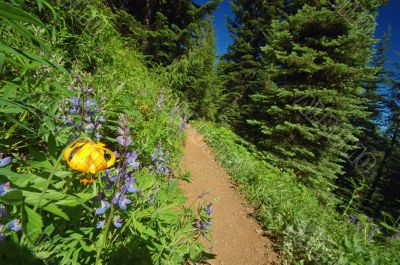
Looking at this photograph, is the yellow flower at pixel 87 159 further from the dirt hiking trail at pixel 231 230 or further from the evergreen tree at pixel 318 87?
the evergreen tree at pixel 318 87

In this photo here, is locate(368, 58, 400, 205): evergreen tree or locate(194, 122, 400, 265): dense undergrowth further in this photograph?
locate(368, 58, 400, 205): evergreen tree

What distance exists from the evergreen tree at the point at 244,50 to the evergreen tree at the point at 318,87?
683 centimetres

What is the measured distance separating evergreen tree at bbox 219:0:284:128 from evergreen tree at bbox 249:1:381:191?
6.83 metres

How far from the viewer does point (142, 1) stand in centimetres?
749

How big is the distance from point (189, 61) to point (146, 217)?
710cm

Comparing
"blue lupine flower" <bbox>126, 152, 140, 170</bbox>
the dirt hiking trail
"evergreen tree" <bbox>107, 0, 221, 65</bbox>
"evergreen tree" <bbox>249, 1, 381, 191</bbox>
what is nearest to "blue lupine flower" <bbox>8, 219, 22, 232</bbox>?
"blue lupine flower" <bbox>126, 152, 140, 170</bbox>

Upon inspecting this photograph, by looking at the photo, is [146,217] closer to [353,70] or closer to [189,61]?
[189,61]

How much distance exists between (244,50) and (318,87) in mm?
9016

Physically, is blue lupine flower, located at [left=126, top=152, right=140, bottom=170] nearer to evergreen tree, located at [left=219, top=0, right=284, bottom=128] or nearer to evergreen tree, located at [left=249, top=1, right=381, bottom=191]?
evergreen tree, located at [left=249, top=1, right=381, bottom=191]

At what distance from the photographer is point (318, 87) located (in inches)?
327

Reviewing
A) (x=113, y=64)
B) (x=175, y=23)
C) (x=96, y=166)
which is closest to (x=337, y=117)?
(x=175, y=23)

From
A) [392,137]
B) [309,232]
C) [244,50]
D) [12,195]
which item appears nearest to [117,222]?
[12,195]

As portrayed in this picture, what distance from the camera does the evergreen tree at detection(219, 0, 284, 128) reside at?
1596cm

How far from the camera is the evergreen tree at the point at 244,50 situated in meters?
16.0
